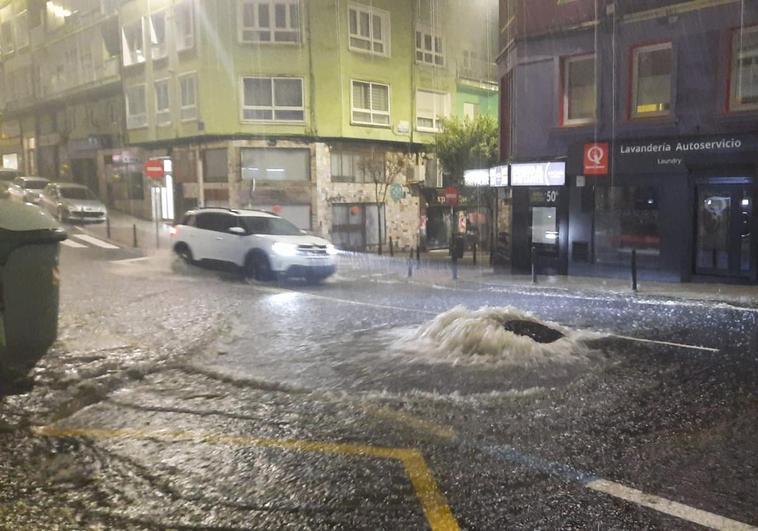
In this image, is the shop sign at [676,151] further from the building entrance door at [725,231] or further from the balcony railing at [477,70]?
the balcony railing at [477,70]

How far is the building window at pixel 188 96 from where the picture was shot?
31.0 metres

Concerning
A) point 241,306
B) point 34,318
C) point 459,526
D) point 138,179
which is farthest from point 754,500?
point 138,179

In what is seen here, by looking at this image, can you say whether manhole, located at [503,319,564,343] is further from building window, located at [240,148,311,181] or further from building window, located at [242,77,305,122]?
building window, located at [242,77,305,122]

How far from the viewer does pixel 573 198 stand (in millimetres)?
18859

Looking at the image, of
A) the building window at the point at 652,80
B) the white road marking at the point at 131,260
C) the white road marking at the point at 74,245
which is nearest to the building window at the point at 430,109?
the building window at the point at 652,80

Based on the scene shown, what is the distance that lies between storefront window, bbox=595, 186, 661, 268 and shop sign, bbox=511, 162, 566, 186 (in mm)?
1139

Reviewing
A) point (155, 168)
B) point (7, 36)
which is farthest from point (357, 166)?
point (7, 36)

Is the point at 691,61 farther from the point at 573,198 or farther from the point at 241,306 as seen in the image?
the point at 241,306

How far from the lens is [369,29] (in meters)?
32.2

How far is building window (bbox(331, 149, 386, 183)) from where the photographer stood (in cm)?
3140

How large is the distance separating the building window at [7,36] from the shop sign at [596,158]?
50.4 metres

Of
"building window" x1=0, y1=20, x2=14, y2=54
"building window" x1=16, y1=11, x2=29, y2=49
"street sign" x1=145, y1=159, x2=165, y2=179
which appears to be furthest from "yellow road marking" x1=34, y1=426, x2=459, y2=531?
"building window" x1=0, y1=20, x2=14, y2=54

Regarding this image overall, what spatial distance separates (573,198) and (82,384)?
1510cm

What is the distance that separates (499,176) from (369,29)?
15140 millimetres
